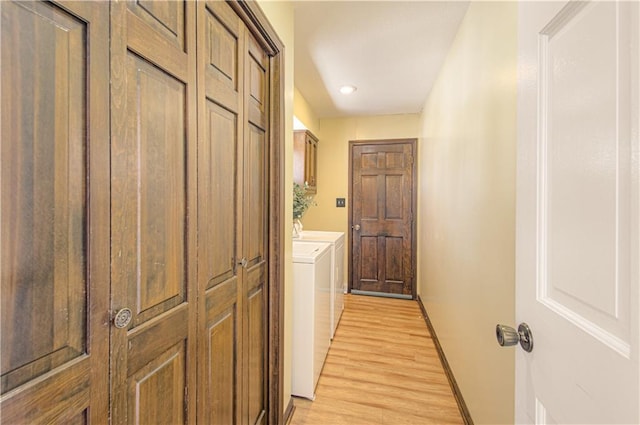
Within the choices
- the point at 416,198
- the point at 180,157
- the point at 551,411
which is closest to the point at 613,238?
the point at 551,411

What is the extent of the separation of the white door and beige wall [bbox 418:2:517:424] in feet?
1.70

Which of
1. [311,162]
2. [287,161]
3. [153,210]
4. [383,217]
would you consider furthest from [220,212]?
[383,217]

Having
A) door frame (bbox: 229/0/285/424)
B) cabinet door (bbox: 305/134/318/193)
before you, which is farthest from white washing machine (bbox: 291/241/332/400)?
cabinet door (bbox: 305/134/318/193)

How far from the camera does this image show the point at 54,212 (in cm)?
50

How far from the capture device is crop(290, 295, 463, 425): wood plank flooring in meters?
1.71

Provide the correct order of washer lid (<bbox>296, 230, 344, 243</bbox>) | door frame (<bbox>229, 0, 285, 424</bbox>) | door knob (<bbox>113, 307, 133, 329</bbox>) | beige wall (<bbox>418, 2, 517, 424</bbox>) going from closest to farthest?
door knob (<bbox>113, 307, 133, 329</bbox>) < beige wall (<bbox>418, 2, 517, 424</bbox>) < door frame (<bbox>229, 0, 285, 424</bbox>) < washer lid (<bbox>296, 230, 344, 243</bbox>)

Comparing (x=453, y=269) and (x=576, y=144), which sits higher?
(x=576, y=144)

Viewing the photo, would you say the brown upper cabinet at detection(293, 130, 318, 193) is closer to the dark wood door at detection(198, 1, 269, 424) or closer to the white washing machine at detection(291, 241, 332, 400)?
the white washing machine at detection(291, 241, 332, 400)

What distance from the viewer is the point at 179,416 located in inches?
32.2

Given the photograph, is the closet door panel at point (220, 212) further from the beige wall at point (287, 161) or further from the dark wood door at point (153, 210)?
the beige wall at point (287, 161)

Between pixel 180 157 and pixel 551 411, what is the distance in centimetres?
106

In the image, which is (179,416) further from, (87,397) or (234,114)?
(234,114)

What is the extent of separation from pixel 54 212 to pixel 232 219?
2.06ft

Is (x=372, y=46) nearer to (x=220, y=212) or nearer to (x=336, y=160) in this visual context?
(x=220, y=212)
